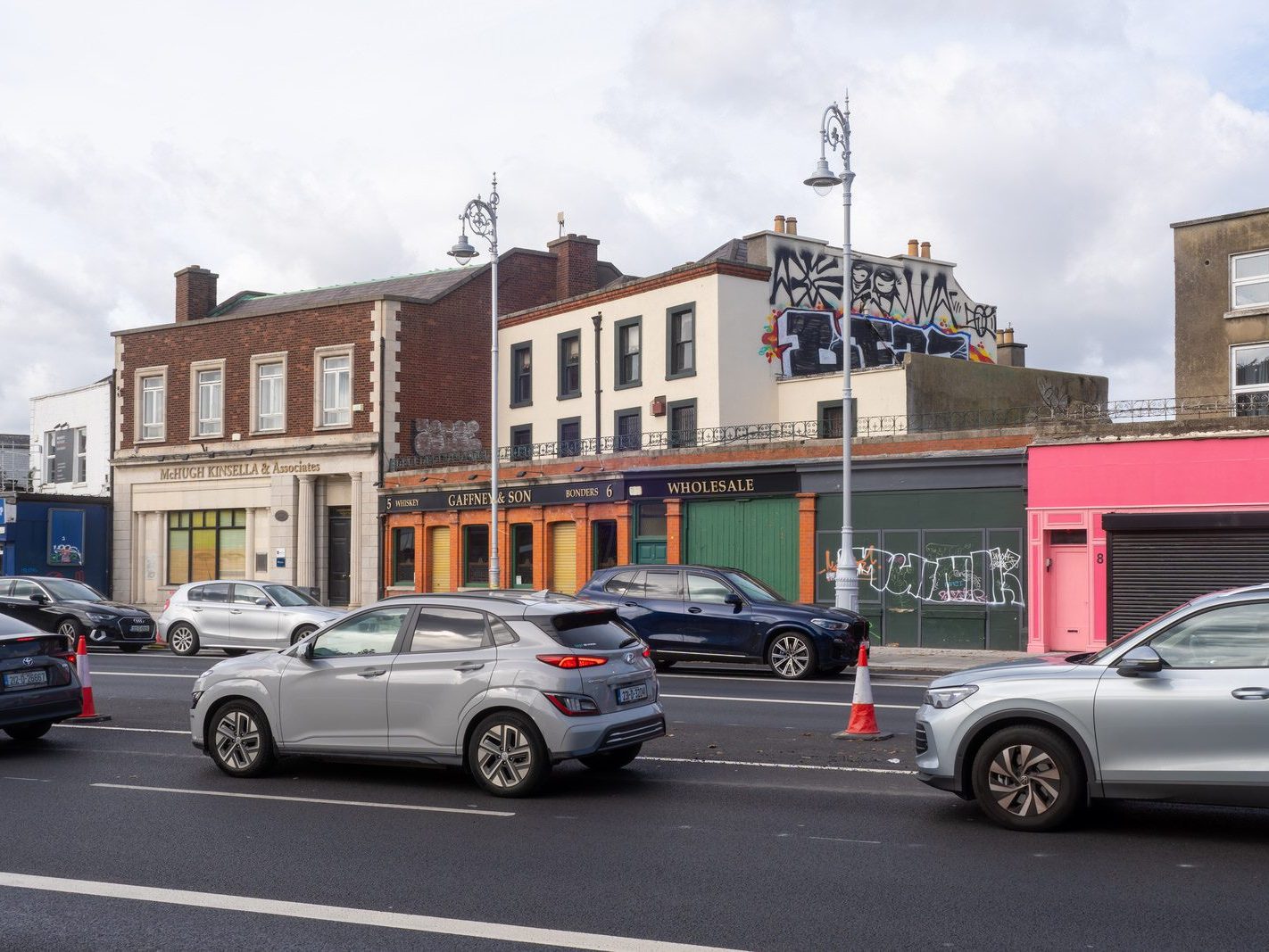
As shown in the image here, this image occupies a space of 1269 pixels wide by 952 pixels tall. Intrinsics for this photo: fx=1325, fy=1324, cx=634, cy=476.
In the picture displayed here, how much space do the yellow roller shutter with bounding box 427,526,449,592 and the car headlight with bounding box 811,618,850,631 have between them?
18426mm

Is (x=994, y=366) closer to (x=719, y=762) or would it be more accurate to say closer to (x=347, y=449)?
(x=347, y=449)

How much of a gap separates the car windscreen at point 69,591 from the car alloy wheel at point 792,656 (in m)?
14.3

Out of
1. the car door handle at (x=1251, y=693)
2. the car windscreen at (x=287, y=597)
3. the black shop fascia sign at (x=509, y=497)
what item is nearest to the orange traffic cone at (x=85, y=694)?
the car windscreen at (x=287, y=597)

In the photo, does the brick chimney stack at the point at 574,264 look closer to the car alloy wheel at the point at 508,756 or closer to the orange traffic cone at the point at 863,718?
the orange traffic cone at the point at 863,718

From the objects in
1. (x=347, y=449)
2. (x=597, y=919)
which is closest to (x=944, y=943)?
(x=597, y=919)

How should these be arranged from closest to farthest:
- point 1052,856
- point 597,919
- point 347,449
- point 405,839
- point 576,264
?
point 597,919 → point 1052,856 → point 405,839 → point 347,449 → point 576,264

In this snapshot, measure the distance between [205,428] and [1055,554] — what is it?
92.7 ft

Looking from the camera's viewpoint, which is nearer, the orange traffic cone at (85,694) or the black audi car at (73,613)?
the orange traffic cone at (85,694)

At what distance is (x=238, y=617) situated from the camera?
955 inches

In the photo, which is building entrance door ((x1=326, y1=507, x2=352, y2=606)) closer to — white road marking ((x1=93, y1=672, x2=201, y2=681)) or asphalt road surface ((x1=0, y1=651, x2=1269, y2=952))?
white road marking ((x1=93, y1=672, x2=201, y2=681))

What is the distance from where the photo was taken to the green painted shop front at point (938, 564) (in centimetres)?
2508

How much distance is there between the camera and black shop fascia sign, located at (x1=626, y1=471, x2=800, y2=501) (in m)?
28.3

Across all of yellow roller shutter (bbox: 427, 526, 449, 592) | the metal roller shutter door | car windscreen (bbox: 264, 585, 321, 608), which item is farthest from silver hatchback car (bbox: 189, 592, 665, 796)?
yellow roller shutter (bbox: 427, 526, 449, 592)

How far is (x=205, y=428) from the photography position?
1677 inches
